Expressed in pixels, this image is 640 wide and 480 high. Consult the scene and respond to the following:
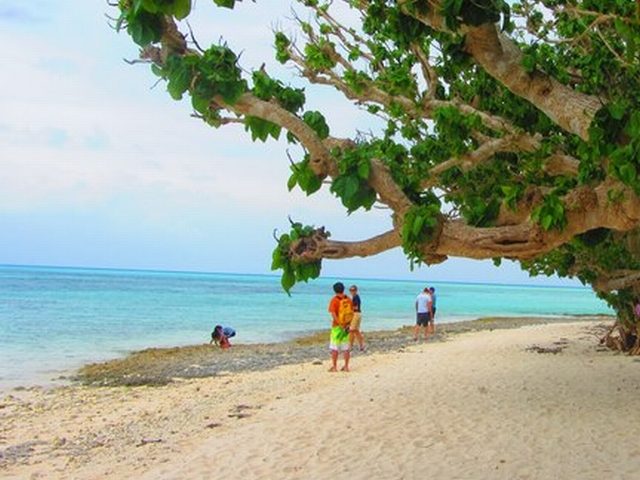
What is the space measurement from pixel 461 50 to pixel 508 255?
1722 millimetres

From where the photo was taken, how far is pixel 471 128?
8773mm

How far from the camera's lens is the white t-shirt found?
24.3m

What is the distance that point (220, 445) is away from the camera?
8.62 m

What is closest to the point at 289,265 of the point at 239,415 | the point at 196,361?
the point at 239,415

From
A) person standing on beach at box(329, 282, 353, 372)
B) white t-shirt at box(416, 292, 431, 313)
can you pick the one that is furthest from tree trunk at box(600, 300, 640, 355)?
white t-shirt at box(416, 292, 431, 313)

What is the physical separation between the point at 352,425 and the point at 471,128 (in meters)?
3.73

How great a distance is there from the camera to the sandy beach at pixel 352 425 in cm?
750

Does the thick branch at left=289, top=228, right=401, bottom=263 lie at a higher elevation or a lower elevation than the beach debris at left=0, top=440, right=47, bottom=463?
higher

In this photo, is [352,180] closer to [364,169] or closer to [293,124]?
[364,169]

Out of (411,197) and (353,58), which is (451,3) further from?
(353,58)

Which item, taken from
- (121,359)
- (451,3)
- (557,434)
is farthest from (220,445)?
(121,359)

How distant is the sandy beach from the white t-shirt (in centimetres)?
791

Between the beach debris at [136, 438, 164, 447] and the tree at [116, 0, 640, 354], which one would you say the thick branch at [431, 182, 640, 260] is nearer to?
the tree at [116, 0, 640, 354]

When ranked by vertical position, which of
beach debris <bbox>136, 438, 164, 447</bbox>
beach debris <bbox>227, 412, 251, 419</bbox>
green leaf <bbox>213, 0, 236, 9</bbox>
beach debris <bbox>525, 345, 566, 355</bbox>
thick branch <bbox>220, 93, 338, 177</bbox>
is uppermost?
green leaf <bbox>213, 0, 236, 9</bbox>
